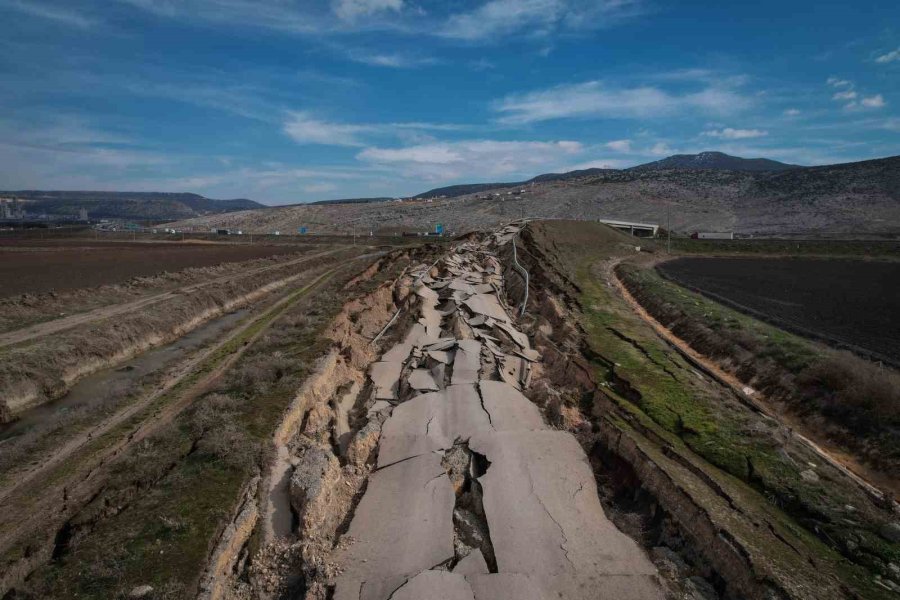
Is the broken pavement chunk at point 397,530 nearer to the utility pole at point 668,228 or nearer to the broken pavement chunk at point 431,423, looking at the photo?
the broken pavement chunk at point 431,423

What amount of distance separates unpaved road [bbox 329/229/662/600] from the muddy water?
746 cm

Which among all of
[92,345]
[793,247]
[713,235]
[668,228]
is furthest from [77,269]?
[713,235]

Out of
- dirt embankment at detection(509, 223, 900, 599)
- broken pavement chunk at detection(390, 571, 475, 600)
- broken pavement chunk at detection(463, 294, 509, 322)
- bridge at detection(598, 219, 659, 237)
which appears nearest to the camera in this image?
broken pavement chunk at detection(390, 571, 475, 600)

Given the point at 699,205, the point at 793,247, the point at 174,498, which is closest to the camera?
the point at 174,498

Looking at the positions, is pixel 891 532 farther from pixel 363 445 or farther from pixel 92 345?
pixel 92 345

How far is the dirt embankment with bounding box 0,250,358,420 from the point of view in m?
13.2

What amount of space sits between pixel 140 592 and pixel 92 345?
47.9ft

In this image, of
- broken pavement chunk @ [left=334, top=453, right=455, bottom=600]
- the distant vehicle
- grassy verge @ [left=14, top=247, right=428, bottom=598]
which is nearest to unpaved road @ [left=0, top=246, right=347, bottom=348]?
grassy verge @ [left=14, top=247, right=428, bottom=598]

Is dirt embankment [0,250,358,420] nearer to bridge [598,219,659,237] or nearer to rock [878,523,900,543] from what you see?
rock [878,523,900,543]

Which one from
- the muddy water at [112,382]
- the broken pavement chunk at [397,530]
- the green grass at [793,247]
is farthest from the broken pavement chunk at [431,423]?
the green grass at [793,247]

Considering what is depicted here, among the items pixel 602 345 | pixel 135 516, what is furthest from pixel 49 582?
pixel 602 345

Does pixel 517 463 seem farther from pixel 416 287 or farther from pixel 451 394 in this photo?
pixel 416 287

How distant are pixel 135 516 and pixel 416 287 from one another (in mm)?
16159

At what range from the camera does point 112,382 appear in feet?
48.3
